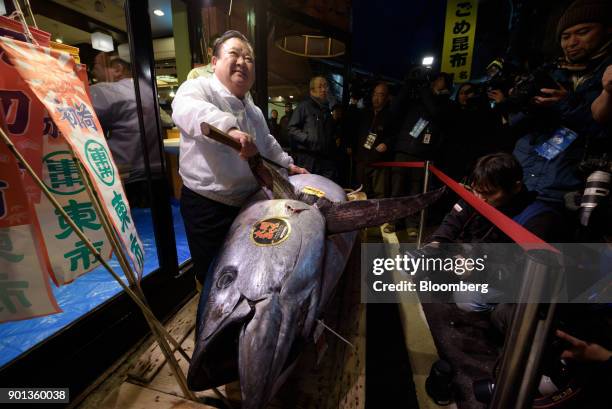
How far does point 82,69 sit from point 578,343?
2950mm

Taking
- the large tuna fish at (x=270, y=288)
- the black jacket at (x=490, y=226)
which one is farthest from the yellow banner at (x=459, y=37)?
the large tuna fish at (x=270, y=288)

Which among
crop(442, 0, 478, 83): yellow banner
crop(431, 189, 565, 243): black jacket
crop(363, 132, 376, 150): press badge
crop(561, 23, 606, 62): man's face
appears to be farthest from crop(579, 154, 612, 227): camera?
crop(442, 0, 478, 83): yellow banner

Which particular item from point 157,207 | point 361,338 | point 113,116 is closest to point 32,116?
point 157,207

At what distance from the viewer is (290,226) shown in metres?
1.51

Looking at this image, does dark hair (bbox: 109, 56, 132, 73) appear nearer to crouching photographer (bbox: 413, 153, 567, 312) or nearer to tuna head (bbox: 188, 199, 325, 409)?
tuna head (bbox: 188, 199, 325, 409)

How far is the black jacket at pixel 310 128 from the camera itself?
4.85 m

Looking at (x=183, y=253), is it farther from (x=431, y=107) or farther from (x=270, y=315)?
(x=431, y=107)

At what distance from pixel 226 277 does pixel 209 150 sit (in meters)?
0.89

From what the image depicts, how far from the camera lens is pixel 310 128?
4.88 meters

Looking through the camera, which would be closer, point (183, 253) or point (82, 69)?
point (82, 69)

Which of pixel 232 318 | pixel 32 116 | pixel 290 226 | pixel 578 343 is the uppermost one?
pixel 32 116

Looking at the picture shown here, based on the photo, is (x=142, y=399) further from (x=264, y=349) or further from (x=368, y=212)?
(x=368, y=212)

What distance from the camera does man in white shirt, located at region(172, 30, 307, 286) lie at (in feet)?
5.77

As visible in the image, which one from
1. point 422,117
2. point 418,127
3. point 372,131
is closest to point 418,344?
point 418,127
